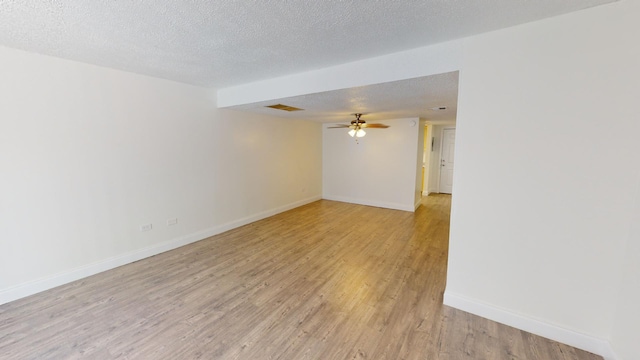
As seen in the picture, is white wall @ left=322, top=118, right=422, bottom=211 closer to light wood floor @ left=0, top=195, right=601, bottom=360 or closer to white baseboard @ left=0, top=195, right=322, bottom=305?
light wood floor @ left=0, top=195, right=601, bottom=360

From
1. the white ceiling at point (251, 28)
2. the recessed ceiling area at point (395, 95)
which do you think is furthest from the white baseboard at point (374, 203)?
the white ceiling at point (251, 28)

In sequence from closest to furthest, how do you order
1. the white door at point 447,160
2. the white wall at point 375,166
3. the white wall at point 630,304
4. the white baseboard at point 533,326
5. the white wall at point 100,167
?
1. the white wall at point 630,304
2. the white baseboard at point 533,326
3. the white wall at point 100,167
4. the white wall at point 375,166
5. the white door at point 447,160

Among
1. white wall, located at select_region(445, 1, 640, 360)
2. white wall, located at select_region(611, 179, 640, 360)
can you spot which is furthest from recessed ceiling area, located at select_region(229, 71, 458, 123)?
white wall, located at select_region(611, 179, 640, 360)

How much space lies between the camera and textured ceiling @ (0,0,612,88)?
1.68 metres

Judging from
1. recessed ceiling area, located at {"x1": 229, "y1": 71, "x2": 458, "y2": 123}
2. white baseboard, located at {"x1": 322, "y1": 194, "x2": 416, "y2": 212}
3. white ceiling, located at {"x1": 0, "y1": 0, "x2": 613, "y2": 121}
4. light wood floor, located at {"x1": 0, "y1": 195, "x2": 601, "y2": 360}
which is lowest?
light wood floor, located at {"x1": 0, "y1": 195, "x2": 601, "y2": 360}

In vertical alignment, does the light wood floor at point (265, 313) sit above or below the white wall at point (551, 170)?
below

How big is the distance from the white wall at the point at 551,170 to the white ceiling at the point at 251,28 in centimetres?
28

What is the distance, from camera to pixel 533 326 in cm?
209

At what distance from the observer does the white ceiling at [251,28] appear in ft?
5.52

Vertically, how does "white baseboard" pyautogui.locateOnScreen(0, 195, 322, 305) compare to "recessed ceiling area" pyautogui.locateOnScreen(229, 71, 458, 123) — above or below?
below

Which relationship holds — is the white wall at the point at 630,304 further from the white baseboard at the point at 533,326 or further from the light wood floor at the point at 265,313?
the light wood floor at the point at 265,313

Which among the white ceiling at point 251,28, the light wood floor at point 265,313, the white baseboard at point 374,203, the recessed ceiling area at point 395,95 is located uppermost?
the white ceiling at point 251,28

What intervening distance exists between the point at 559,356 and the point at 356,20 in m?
3.02

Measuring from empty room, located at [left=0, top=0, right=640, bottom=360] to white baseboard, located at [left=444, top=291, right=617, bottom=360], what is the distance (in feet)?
0.04
